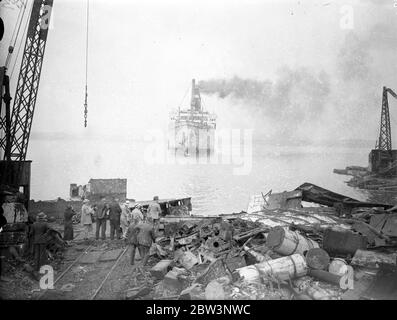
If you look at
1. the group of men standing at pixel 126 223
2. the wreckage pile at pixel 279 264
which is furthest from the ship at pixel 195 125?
the wreckage pile at pixel 279 264

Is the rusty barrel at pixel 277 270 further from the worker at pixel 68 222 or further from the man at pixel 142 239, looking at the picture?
the worker at pixel 68 222

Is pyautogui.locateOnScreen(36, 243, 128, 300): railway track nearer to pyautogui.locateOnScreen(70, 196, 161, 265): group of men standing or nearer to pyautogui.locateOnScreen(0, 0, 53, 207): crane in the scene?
pyautogui.locateOnScreen(70, 196, 161, 265): group of men standing

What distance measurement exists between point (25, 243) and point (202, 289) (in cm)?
535

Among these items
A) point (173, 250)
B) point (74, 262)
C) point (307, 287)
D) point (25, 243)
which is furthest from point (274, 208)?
point (25, 243)

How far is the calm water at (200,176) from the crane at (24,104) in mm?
21383

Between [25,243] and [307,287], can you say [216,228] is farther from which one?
[25,243]

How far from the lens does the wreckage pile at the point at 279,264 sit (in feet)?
21.7

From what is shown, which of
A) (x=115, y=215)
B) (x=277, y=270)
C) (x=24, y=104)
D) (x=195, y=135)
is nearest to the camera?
(x=277, y=270)

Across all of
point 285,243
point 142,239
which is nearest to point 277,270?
point 285,243

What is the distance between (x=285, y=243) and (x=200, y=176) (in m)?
68.2

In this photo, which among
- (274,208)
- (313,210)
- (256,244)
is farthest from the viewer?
(274,208)

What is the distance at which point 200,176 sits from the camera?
7569 cm

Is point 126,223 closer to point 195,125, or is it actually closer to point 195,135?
point 195,125
